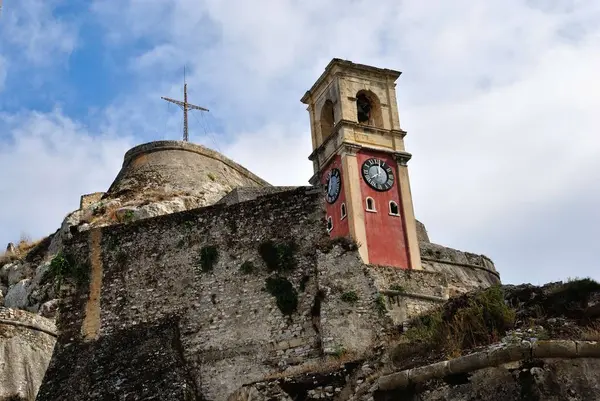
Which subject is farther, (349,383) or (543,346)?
(349,383)

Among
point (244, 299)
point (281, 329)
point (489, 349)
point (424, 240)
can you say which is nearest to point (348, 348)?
point (281, 329)

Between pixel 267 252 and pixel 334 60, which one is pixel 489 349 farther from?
pixel 334 60

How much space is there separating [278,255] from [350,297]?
1.69 meters

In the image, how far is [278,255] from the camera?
53.7 ft

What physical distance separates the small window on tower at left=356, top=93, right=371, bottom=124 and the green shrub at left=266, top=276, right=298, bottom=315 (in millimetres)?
23795

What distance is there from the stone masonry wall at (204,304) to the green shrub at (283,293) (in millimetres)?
81

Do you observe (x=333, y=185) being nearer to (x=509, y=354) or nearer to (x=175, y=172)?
(x=175, y=172)

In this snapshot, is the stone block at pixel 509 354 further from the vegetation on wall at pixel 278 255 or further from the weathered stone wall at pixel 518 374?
the vegetation on wall at pixel 278 255

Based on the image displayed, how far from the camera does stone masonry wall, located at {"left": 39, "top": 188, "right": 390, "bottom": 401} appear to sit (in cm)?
1530

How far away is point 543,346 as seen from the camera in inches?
407

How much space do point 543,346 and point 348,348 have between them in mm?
5128

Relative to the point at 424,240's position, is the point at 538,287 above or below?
below

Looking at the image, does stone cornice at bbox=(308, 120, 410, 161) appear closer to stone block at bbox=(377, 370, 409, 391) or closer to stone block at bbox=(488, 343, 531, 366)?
stone block at bbox=(377, 370, 409, 391)

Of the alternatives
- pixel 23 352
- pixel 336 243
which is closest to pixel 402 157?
pixel 23 352
